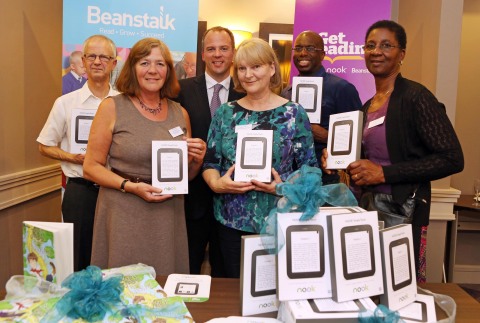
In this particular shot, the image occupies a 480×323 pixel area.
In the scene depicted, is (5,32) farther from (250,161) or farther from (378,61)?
(378,61)

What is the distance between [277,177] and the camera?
2.11 meters

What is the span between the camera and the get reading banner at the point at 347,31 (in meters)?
3.84

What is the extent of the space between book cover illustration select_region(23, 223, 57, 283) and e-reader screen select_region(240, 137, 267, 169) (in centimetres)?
104

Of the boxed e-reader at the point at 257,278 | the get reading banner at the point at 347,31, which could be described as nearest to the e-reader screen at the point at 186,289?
the boxed e-reader at the point at 257,278

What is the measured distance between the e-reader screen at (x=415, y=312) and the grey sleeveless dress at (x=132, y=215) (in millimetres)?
1223

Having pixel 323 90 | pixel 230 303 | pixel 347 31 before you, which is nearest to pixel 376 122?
pixel 323 90

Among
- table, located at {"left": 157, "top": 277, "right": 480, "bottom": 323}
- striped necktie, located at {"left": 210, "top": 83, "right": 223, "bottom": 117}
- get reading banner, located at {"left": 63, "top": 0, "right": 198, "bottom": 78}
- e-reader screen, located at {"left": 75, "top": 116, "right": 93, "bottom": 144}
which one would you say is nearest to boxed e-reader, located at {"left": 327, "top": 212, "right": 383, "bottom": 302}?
table, located at {"left": 157, "top": 277, "right": 480, "bottom": 323}

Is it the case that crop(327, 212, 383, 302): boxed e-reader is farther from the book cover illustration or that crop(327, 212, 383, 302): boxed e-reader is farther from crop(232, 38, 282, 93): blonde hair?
crop(232, 38, 282, 93): blonde hair

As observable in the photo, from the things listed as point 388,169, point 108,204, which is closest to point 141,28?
point 108,204

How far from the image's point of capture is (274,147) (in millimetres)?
2150

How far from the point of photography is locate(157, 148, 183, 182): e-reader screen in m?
2.13

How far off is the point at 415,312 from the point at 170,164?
4.11 ft

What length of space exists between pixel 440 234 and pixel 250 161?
7.83ft

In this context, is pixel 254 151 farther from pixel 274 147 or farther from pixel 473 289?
pixel 473 289
